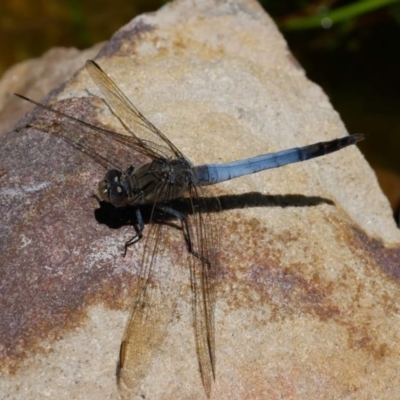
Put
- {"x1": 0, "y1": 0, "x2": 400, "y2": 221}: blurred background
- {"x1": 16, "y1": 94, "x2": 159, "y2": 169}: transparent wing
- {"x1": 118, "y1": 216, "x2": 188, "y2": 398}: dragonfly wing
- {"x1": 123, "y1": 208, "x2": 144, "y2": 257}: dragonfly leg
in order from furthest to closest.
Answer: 1. {"x1": 0, "y1": 0, "x2": 400, "y2": 221}: blurred background
2. {"x1": 16, "y1": 94, "x2": 159, "y2": 169}: transparent wing
3. {"x1": 123, "y1": 208, "x2": 144, "y2": 257}: dragonfly leg
4. {"x1": 118, "y1": 216, "x2": 188, "y2": 398}: dragonfly wing

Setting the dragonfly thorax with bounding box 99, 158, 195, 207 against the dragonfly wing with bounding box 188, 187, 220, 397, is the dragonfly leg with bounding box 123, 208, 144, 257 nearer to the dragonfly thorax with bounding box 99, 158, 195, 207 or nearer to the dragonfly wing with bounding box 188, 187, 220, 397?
the dragonfly thorax with bounding box 99, 158, 195, 207

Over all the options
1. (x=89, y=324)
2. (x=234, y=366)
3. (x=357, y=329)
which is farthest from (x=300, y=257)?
(x=89, y=324)

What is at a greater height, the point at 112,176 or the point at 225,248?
the point at 112,176

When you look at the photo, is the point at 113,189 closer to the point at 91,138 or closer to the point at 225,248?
the point at 91,138

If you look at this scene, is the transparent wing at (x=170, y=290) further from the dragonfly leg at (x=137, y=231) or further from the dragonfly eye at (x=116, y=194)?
the dragonfly eye at (x=116, y=194)

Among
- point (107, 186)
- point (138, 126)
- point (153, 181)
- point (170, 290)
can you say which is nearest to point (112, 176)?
point (107, 186)

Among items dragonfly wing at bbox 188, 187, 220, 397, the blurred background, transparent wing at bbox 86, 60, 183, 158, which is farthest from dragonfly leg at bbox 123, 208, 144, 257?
the blurred background

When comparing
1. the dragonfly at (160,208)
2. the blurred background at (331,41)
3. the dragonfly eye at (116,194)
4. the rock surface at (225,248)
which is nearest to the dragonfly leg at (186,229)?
the dragonfly at (160,208)
